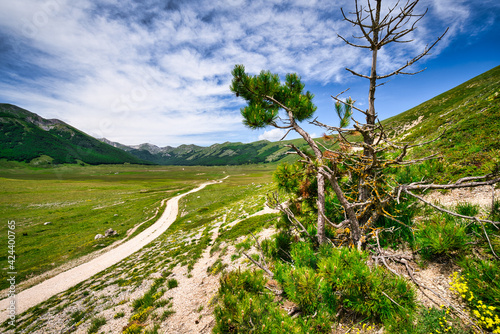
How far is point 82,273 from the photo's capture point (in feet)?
63.6

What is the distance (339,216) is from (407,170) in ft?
7.66

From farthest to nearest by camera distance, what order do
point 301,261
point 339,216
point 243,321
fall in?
point 339,216
point 301,261
point 243,321

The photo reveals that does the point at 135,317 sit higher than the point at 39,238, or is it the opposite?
the point at 135,317

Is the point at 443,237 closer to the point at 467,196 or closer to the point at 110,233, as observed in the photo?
the point at 467,196

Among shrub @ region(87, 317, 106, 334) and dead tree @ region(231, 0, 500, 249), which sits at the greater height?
dead tree @ region(231, 0, 500, 249)

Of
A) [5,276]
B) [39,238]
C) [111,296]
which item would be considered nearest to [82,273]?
[5,276]

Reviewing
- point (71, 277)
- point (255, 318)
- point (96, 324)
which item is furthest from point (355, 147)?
point (71, 277)

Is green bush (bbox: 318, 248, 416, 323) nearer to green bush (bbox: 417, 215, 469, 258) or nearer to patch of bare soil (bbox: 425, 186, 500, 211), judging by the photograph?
green bush (bbox: 417, 215, 469, 258)

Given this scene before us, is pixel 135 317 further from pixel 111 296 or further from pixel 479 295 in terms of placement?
pixel 479 295

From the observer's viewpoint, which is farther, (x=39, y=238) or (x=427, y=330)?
(x=39, y=238)

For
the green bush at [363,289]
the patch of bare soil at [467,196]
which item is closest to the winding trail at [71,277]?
the green bush at [363,289]

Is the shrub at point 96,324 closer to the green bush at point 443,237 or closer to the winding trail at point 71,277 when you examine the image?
the winding trail at point 71,277

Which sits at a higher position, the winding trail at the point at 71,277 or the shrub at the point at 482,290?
the shrub at the point at 482,290

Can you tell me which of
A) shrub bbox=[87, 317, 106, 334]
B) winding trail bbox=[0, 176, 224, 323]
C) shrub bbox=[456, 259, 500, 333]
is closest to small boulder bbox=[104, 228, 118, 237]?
winding trail bbox=[0, 176, 224, 323]
